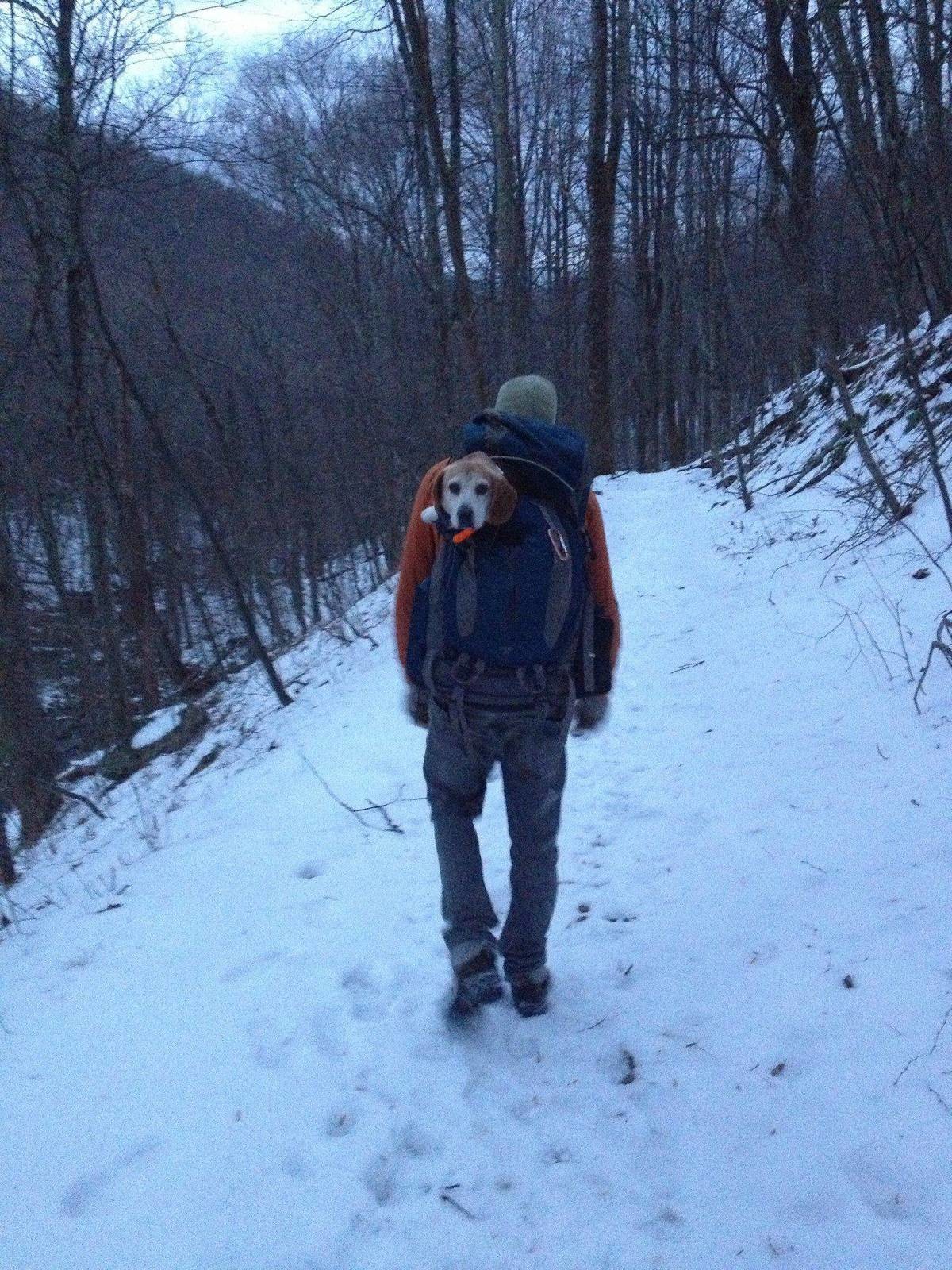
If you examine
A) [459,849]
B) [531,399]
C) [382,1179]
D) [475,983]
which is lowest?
[382,1179]

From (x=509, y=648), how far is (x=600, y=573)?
43cm

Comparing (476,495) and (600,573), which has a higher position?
(476,495)

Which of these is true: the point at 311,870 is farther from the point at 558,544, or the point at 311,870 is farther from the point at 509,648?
the point at 558,544

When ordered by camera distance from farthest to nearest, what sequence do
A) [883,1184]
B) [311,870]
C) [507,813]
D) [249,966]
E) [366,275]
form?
[366,275] → [311,870] → [249,966] → [507,813] → [883,1184]

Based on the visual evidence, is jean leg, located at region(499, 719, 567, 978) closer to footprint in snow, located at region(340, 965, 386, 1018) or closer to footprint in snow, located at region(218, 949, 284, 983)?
footprint in snow, located at region(340, 965, 386, 1018)

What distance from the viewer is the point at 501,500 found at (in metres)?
2.34

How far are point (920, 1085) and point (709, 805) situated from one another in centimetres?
193

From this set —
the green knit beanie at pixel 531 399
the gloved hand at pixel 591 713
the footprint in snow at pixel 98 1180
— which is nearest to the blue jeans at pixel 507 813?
the gloved hand at pixel 591 713

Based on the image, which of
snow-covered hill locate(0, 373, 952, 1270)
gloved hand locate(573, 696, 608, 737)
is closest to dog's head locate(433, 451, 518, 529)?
gloved hand locate(573, 696, 608, 737)

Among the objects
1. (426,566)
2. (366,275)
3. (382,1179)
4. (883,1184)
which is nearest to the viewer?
(883,1184)

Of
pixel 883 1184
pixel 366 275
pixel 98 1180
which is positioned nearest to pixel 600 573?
pixel 883 1184

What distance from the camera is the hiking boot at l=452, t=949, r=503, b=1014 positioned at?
2783 millimetres

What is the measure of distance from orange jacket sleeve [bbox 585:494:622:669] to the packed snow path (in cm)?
122

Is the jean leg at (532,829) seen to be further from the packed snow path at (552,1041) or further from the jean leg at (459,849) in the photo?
the packed snow path at (552,1041)
